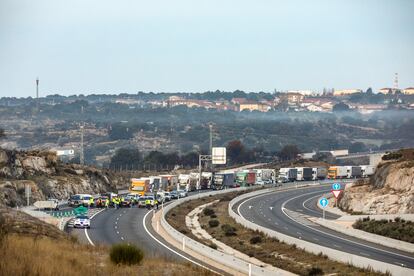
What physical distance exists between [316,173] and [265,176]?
44.2 feet

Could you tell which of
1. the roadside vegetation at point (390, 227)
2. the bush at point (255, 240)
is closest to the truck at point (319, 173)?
the roadside vegetation at point (390, 227)

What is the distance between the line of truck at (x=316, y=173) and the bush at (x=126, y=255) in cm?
12428

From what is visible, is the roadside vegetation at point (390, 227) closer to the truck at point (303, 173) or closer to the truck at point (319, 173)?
the truck at point (303, 173)

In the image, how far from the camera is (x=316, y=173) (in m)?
167

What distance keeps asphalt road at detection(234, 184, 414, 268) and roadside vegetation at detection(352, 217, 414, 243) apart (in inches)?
95.5

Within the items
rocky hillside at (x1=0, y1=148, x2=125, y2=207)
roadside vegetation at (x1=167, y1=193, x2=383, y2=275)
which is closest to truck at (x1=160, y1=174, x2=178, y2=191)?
rocky hillside at (x1=0, y1=148, x2=125, y2=207)

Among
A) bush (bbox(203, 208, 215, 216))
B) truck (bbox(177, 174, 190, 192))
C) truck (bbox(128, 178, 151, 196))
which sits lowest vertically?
truck (bbox(177, 174, 190, 192))

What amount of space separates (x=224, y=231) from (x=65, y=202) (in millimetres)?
27685

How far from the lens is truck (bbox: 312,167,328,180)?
546ft

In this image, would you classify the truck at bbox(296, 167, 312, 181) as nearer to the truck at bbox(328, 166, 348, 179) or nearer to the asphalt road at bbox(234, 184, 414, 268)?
the truck at bbox(328, 166, 348, 179)

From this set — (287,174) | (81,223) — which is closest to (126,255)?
(81,223)

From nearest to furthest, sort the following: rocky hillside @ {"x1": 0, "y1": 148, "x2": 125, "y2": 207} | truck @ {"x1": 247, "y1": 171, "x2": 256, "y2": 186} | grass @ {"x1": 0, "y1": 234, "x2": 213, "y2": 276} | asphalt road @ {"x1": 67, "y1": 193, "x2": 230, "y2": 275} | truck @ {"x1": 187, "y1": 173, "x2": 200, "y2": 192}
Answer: grass @ {"x1": 0, "y1": 234, "x2": 213, "y2": 276}
asphalt road @ {"x1": 67, "y1": 193, "x2": 230, "y2": 275}
rocky hillside @ {"x1": 0, "y1": 148, "x2": 125, "y2": 207}
truck @ {"x1": 187, "y1": 173, "x2": 200, "y2": 192}
truck @ {"x1": 247, "y1": 171, "x2": 256, "y2": 186}

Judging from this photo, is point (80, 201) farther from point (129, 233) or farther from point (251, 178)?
point (251, 178)

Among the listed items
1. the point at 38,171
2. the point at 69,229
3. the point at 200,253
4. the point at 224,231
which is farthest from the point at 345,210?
the point at 200,253
